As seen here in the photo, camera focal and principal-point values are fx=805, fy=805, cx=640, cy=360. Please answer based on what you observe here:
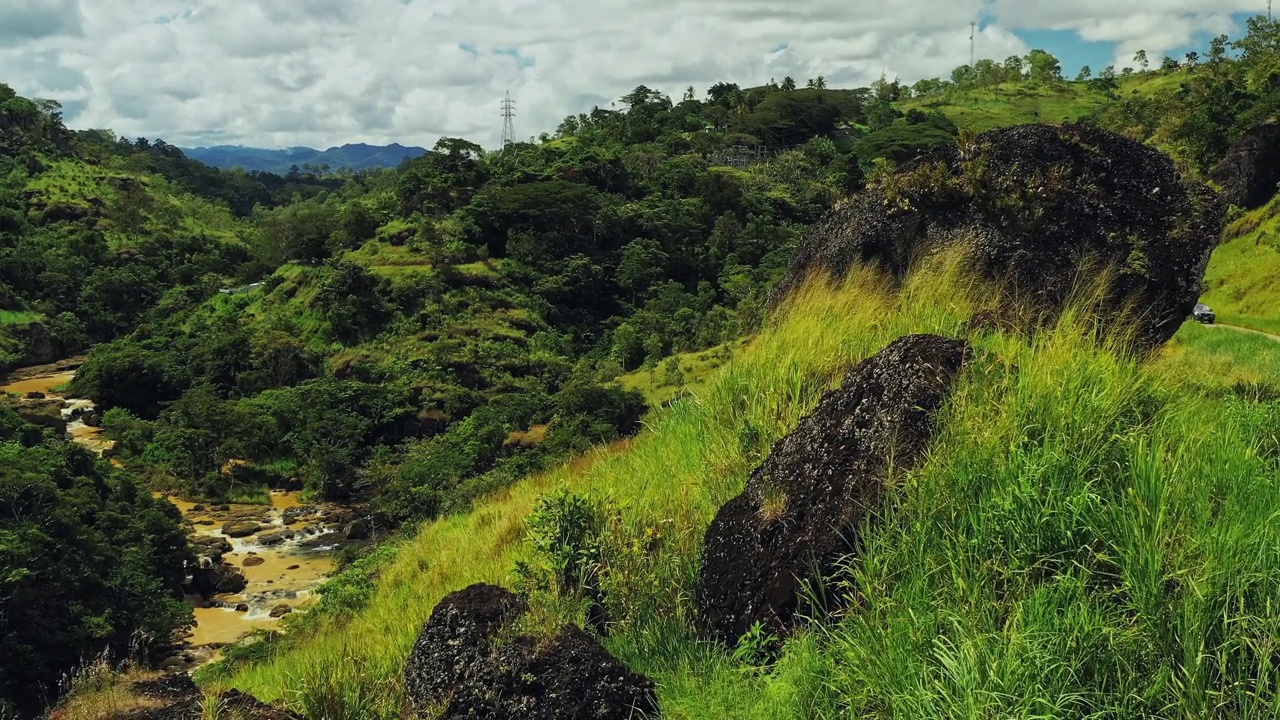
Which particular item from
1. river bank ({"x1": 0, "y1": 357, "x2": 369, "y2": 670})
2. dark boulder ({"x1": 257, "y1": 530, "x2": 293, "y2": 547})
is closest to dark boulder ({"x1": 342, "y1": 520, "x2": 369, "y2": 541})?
river bank ({"x1": 0, "y1": 357, "x2": 369, "y2": 670})

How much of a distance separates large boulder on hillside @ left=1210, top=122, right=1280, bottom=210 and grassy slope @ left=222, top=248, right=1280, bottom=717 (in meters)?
37.1

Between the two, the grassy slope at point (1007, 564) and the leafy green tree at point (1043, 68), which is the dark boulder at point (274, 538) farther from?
the leafy green tree at point (1043, 68)

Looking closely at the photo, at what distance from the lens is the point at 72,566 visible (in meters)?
26.4

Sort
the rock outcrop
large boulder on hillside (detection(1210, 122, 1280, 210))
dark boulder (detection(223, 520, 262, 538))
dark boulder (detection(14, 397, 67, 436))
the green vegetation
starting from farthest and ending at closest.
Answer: dark boulder (detection(14, 397, 67, 436)), dark boulder (detection(223, 520, 262, 538)), large boulder on hillside (detection(1210, 122, 1280, 210)), the green vegetation, the rock outcrop

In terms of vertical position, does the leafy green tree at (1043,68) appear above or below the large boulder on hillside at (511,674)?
above

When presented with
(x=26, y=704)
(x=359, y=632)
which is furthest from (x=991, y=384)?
(x=26, y=704)

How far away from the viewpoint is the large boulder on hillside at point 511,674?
12.2 feet

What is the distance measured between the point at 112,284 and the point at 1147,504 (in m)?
87.2

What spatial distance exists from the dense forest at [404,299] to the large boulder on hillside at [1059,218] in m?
0.50

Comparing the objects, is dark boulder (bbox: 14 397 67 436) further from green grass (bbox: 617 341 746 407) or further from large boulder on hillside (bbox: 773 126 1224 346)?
large boulder on hillside (bbox: 773 126 1224 346)

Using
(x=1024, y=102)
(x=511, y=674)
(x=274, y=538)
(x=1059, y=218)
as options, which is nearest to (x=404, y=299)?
(x=274, y=538)

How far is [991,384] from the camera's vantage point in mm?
4141

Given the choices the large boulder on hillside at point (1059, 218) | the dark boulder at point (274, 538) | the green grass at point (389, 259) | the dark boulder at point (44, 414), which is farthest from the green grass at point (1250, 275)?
the dark boulder at point (44, 414)

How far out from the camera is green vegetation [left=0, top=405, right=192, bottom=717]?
23141 millimetres
